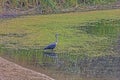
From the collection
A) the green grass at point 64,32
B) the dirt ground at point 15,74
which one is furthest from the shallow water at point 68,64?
the dirt ground at point 15,74

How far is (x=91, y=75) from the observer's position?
42.5ft

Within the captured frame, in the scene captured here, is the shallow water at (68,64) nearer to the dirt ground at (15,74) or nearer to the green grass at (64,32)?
the green grass at (64,32)

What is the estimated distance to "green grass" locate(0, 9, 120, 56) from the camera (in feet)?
57.7

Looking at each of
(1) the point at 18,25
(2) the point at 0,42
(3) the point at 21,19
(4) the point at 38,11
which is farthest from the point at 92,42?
(4) the point at 38,11

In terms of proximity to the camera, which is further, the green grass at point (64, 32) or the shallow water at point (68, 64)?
the green grass at point (64, 32)

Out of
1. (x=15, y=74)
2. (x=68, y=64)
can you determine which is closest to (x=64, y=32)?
(x=68, y=64)

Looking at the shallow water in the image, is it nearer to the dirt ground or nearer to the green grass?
the green grass

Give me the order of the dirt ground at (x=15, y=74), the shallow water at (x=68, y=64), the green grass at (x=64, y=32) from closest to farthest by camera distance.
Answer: the dirt ground at (x=15, y=74)
the shallow water at (x=68, y=64)
the green grass at (x=64, y=32)

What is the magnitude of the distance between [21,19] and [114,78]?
16.6 metres

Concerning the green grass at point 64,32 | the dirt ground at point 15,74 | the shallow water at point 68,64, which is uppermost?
the dirt ground at point 15,74

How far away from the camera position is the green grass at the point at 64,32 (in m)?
17.6

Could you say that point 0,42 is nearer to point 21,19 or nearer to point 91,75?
point 91,75

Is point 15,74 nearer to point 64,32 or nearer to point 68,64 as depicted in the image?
point 68,64

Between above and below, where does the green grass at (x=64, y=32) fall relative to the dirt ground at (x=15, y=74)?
below
